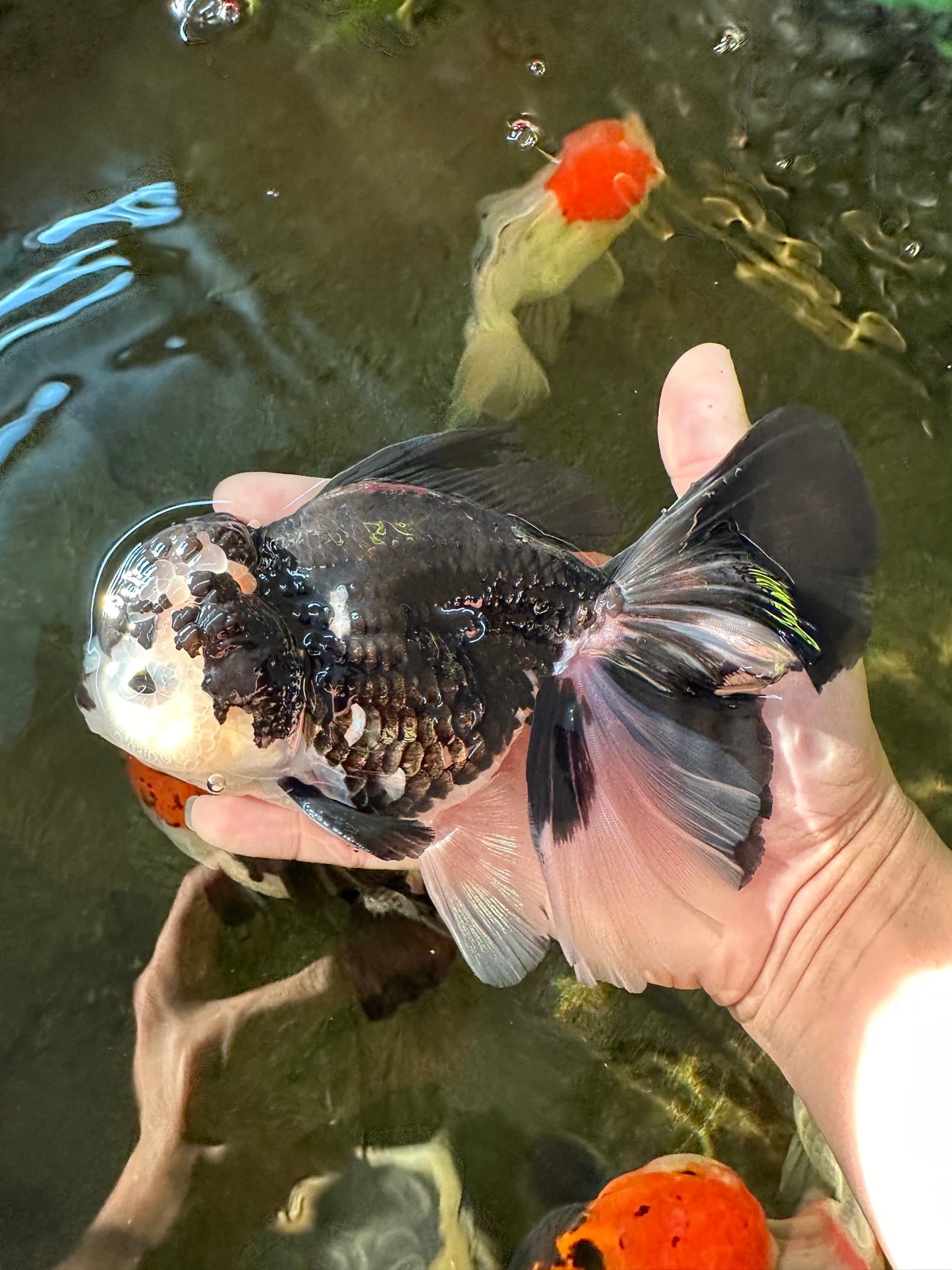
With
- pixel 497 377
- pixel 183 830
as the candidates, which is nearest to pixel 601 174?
pixel 497 377

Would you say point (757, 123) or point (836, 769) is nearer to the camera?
point (836, 769)

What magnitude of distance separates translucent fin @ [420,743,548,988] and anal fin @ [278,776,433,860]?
0.17 m

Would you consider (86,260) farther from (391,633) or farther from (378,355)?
(391,633)

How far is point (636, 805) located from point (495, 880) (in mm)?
310

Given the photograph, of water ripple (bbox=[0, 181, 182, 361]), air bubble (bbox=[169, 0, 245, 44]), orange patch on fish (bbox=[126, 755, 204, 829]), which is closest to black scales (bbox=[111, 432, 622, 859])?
orange patch on fish (bbox=[126, 755, 204, 829])

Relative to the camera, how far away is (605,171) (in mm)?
2264

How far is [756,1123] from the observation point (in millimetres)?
2098

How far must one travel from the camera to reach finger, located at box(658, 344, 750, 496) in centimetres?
175

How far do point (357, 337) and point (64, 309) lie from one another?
65 centimetres

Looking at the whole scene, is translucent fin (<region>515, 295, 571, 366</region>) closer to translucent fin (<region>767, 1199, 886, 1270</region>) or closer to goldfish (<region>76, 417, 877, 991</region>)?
goldfish (<region>76, 417, 877, 991</region>)

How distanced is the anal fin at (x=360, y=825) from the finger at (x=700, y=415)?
86 cm

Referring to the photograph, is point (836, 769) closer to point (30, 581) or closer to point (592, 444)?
point (592, 444)

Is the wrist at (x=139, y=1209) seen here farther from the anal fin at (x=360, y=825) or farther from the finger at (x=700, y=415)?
the finger at (x=700, y=415)

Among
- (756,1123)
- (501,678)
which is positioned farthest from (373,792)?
(756,1123)
